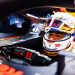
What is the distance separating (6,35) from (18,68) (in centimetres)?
29

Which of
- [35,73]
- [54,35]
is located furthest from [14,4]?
[54,35]

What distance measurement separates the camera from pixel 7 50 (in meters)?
0.60

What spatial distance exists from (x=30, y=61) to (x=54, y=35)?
0.40 ft

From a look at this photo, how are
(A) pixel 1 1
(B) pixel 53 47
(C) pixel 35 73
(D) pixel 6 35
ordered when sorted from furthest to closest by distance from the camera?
(D) pixel 6 35
(B) pixel 53 47
(C) pixel 35 73
(A) pixel 1 1

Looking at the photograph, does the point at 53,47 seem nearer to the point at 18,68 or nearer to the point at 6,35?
the point at 18,68

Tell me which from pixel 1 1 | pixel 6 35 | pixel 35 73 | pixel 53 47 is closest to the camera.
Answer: pixel 1 1

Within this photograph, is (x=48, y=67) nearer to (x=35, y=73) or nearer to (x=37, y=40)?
(x=35, y=73)

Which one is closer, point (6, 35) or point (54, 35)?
point (54, 35)

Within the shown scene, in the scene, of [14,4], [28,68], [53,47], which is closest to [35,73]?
[28,68]

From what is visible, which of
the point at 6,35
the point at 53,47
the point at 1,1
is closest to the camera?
the point at 1,1

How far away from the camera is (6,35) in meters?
0.78

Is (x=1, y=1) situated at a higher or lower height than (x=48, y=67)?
higher

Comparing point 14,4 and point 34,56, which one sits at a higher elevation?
point 14,4

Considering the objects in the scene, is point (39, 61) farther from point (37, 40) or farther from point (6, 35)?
point (6, 35)
